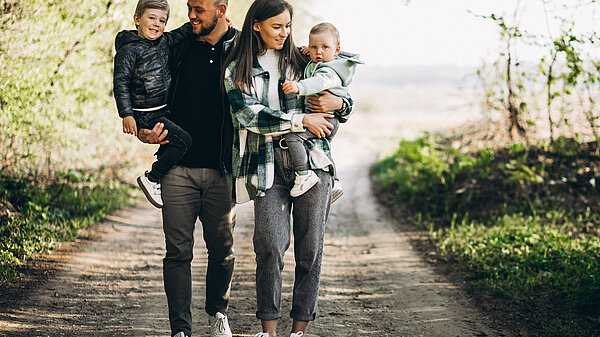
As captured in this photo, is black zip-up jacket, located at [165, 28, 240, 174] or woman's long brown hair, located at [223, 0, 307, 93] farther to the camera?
black zip-up jacket, located at [165, 28, 240, 174]

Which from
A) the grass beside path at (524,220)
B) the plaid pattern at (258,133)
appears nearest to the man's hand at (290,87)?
the plaid pattern at (258,133)

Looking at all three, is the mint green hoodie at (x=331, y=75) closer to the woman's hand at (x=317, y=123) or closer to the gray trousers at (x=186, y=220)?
the woman's hand at (x=317, y=123)

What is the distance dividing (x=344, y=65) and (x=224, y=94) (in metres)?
0.71

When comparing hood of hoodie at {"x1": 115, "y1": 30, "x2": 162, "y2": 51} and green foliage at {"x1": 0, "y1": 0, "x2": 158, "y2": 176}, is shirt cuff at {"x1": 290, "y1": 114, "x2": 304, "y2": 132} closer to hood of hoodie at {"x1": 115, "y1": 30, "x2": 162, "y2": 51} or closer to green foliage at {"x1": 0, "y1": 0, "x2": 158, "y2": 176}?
hood of hoodie at {"x1": 115, "y1": 30, "x2": 162, "y2": 51}

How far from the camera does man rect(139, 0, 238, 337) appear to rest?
141 inches

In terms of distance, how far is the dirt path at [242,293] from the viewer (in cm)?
428

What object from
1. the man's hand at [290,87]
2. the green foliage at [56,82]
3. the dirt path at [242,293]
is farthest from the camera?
the green foliage at [56,82]

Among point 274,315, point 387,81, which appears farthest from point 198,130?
point 387,81

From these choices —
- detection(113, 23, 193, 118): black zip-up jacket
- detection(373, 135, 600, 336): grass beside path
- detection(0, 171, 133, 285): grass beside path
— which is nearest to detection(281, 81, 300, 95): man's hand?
detection(113, 23, 193, 118): black zip-up jacket

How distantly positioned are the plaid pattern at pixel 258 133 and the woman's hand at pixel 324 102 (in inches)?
2.8

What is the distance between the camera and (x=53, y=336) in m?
3.95

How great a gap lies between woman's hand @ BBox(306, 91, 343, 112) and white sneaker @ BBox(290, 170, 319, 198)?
1.21 feet

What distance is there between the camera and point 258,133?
3.43 m

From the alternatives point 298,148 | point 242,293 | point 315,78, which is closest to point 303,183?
point 298,148
